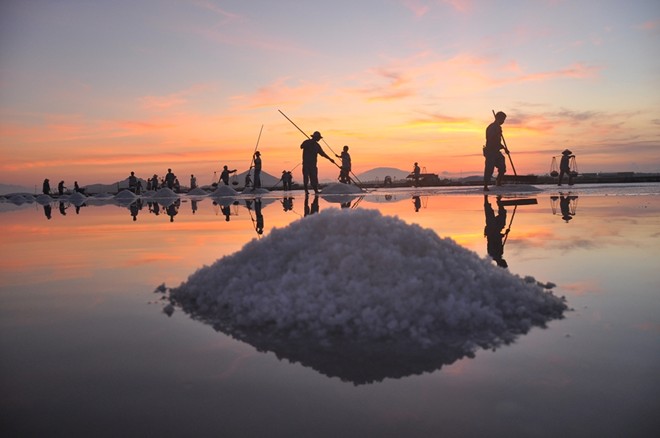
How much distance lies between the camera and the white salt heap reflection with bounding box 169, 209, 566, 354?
2.69 meters

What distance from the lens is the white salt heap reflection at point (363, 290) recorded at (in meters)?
2.69

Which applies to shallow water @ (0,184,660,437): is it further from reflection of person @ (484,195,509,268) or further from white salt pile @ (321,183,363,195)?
white salt pile @ (321,183,363,195)

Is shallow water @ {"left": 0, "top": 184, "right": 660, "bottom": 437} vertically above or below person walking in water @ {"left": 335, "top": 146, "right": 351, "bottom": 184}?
below

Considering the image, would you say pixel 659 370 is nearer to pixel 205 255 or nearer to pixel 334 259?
pixel 334 259

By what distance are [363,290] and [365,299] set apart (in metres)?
0.08

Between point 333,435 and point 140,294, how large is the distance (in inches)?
109

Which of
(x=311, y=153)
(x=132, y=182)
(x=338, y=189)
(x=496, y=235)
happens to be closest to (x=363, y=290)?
(x=496, y=235)

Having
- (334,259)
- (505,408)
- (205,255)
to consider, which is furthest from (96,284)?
(505,408)

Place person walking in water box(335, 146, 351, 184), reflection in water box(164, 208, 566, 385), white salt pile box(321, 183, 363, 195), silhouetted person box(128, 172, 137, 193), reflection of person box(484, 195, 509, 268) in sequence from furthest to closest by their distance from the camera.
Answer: silhouetted person box(128, 172, 137, 193)
person walking in water box(335, 146, 351, 184)
white salt pile box(321, 183, 363, 195)
reflection of person box(484, 195, 509, 268)
reflection in water box(164, 208, 566, 385)

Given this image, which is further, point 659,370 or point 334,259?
point 334,259

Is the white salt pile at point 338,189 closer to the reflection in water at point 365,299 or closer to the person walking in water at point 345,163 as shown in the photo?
the person walking in water at point 345,163

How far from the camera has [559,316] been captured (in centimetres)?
296

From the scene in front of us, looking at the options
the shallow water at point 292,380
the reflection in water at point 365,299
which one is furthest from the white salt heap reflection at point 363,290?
the shallow water at point 292,380

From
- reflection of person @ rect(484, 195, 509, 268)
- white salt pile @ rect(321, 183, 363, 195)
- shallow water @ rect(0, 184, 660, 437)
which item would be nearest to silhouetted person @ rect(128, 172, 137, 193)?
white salt pile @ rect(321, 183, 363, 195)
